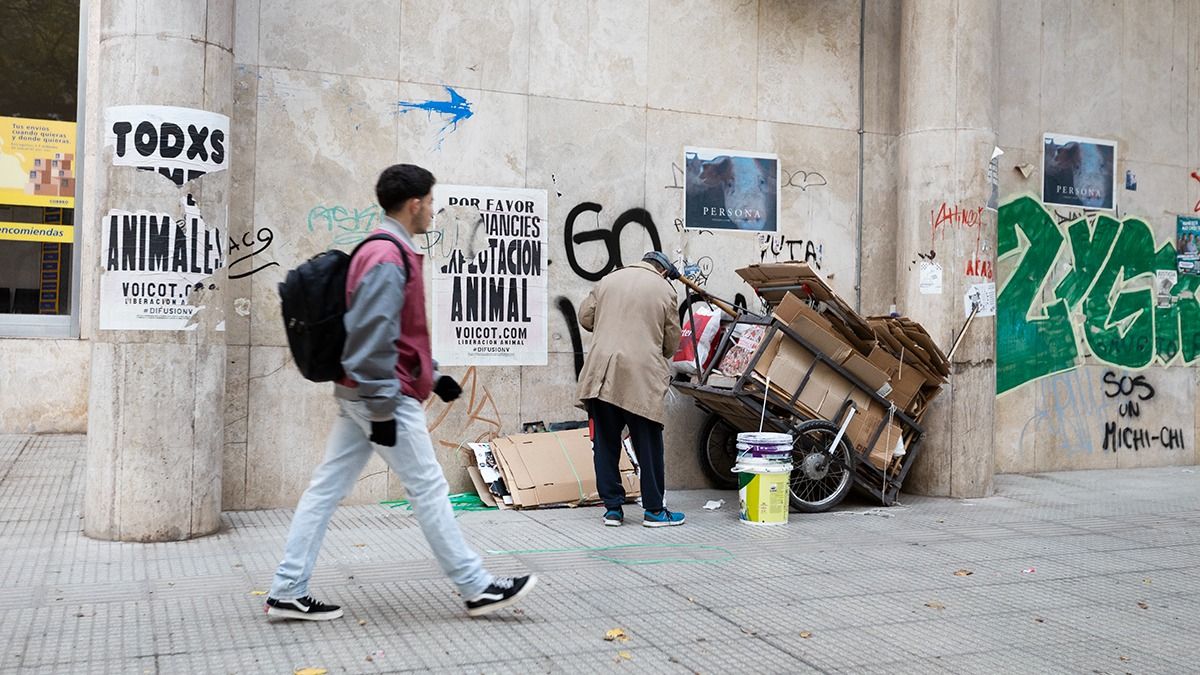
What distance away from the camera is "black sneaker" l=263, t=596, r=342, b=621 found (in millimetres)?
4578

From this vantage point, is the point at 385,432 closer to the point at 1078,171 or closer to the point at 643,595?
the point at 643,595

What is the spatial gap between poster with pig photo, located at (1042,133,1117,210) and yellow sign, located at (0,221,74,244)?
8946 millimetres

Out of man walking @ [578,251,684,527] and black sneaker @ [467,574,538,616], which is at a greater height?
man walking @ [578,251,684,527]

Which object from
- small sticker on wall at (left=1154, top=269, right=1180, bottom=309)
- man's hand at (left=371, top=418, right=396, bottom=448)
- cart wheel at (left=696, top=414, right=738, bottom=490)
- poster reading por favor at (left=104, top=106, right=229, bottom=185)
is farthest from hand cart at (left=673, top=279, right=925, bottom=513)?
small sticker on wall at (left=1154, top=269, right=1180, bottom=309)

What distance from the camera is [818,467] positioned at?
775 cm

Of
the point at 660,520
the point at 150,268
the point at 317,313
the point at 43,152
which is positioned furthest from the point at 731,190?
the point at 43,152

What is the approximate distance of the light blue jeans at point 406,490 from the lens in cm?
455

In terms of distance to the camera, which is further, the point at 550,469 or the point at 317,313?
the point at 550,469

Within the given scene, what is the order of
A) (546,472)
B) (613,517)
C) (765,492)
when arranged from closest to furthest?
1. (613,517)
2. (765,492)
3. (546,472)

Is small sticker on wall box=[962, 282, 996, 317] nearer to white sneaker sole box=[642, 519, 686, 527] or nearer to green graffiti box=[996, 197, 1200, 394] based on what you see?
green graffiti box=[996, 197, 1200, 394]

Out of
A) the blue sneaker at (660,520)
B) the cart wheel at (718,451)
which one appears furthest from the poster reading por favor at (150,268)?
the cart wheel at (718,451)

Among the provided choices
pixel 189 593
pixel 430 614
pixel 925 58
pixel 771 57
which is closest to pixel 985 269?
pixel 925 58

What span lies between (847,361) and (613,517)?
2066mm

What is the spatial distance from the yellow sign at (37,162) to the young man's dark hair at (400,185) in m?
6.64
